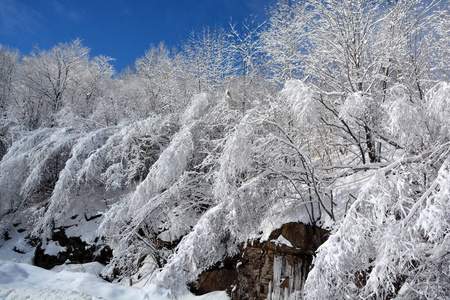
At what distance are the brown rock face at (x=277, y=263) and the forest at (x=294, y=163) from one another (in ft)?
0.75

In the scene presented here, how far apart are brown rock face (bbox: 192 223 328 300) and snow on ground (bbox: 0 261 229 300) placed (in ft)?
7.55

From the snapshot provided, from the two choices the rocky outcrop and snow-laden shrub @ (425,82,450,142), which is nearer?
snow-laden shrub @ (425,82,450,142)

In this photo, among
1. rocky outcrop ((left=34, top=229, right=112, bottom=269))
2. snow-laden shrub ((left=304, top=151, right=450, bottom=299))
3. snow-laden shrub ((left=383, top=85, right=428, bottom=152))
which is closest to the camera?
snow-laden shrub ((left=304, top=151, right=450, bottom=299))

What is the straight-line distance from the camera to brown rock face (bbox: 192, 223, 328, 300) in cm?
554

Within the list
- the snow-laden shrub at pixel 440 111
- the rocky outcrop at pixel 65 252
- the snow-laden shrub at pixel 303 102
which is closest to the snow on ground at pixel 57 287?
the snow-laden shrub at pixel 303 102

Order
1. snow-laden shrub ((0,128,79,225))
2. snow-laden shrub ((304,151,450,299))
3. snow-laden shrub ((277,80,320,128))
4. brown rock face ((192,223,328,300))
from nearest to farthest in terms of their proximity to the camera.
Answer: snow-laden shrub ((304,151,450,299)), snow-laden shrub ((277,80,320,128)), brown rock face ((192,223,328,300)), snow-laden shrub ((0,128,79,225))

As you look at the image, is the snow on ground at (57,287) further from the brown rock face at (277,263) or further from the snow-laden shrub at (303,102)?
the snow-laden shrub at (303,102)

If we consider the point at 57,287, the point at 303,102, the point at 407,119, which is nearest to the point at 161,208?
the point at 57,287

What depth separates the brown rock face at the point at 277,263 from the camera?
218 inches

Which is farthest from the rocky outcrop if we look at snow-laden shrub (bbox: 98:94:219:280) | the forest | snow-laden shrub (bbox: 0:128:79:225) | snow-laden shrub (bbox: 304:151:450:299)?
snow-laden shrub (bbox: 304:151:450:299)

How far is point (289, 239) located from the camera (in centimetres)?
579

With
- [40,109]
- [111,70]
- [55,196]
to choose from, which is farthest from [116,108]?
[111,70]

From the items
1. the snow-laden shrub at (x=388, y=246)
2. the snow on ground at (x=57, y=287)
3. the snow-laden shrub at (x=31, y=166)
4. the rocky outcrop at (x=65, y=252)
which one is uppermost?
the snow-laden shrub at (x=31, y=166)

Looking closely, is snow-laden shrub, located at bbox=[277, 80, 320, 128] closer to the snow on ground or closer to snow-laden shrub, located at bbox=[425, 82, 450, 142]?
snow-laden shrub, located at bbox=[425, 82, 450, 142]
